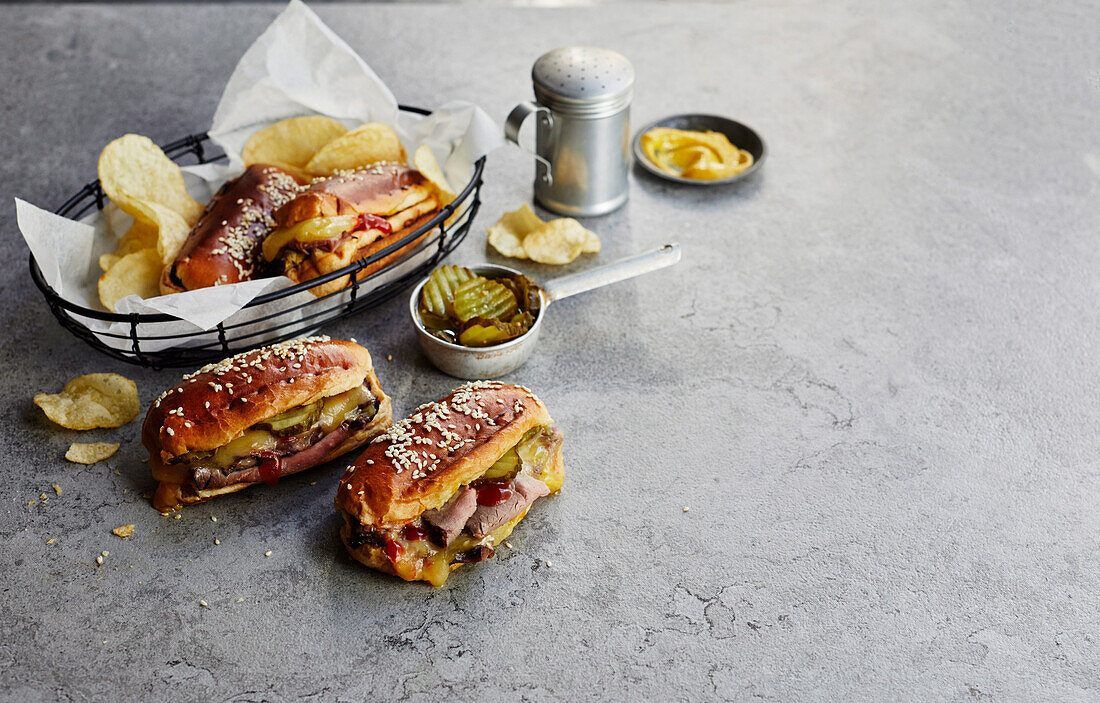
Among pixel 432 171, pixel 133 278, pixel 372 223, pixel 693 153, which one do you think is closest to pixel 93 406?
pixel 133 278

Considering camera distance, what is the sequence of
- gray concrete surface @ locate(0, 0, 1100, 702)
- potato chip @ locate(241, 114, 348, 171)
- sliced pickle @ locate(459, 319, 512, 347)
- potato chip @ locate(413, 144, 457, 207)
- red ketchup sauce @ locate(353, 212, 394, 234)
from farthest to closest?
1. potato chip @ locate(241, 114, 348, 171)
2. potato chip @ locate(413, 144, 457, 207)
3. red ketchup sauce @ locate(353, 212, 394, 234)
4. sliced pickle @ locate(459, 319, 512, 347)
5. gray concrete surface @ locate(0, 0, 1100, 702)

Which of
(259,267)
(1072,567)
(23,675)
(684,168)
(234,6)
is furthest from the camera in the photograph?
(234,6)

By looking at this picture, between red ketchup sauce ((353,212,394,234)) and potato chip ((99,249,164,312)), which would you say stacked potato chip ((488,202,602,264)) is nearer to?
red ketchup sauce ((353,212,394,234))

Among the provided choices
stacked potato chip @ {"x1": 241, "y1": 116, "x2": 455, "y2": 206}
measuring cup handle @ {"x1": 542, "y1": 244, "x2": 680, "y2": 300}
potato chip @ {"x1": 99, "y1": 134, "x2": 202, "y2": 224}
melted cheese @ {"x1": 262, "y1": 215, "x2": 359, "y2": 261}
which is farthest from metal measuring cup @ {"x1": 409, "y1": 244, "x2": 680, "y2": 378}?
potato chip @ {"x1": 99, "y1": 134, "x2": 202, "y2": 224}

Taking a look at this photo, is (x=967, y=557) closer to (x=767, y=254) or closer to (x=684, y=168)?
(x=767, y=254)

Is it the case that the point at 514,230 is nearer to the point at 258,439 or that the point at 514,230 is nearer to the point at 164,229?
the point at 164,229

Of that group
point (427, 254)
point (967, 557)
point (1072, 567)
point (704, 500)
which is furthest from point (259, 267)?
point (1072, 567)
